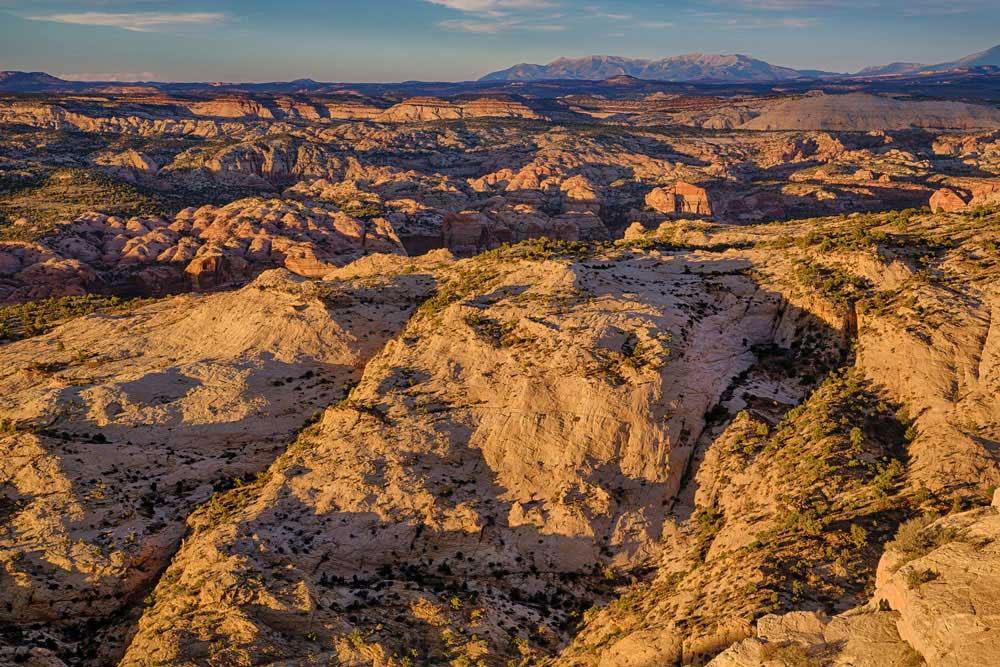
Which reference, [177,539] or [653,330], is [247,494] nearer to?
[177,539]

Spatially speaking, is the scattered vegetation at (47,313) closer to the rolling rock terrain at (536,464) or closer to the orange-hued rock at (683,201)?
the rolling rock terrain at (536,464)

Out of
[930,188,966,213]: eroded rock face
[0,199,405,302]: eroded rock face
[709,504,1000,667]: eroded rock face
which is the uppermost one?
[930,188,966,213]: eroded rock face

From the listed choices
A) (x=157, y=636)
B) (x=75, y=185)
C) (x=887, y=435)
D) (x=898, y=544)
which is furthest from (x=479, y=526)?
(x=75, y=185)

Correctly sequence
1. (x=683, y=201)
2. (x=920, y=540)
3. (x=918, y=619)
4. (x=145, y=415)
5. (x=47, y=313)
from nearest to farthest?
(x=918, y=619), (x=920, y=540), (x=145, y=415), (x=47, y=313), (x=683, y=201)

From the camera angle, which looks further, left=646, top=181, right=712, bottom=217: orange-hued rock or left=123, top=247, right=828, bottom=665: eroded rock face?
left=646, top=181, right=712, bottom=217: orange-hued rock

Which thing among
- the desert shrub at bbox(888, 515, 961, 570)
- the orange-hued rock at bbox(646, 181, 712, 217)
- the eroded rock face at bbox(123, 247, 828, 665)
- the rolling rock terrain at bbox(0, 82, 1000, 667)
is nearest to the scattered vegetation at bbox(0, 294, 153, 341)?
the rolling rock terrain at bbox(0, 82, 1000, 667)

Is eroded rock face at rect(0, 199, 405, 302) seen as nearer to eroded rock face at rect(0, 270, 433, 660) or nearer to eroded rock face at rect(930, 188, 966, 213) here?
eroded rock face at rect(0, 270, 433, 660)

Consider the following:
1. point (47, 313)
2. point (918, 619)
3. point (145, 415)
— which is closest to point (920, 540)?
point (918, 619)

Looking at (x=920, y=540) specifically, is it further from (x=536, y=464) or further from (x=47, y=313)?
(x=47, y=313)

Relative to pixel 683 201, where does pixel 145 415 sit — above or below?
below
